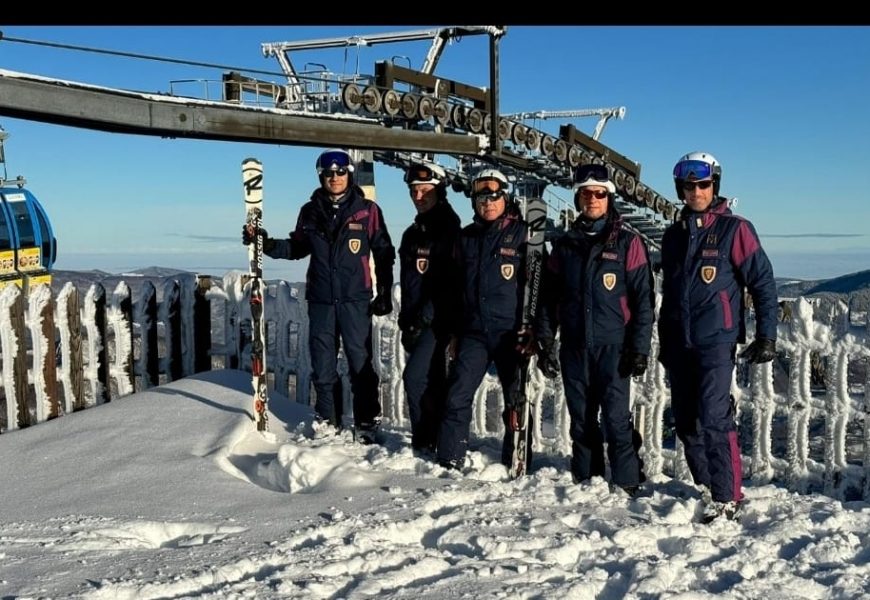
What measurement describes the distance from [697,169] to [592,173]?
57 centimetres

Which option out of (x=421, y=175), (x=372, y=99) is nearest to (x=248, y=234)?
(x=421, y=175)

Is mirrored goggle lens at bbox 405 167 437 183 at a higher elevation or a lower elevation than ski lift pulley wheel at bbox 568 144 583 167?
lower

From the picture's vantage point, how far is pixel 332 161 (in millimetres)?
5695

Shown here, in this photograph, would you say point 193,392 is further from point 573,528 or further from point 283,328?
point 573,528

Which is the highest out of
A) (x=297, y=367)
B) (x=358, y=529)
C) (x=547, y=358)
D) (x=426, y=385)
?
(x=547, y=358)

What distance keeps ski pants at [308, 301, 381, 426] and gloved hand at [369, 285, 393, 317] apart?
0.06 m

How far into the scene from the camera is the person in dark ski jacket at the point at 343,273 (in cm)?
577

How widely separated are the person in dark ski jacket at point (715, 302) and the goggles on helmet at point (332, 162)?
2336mm

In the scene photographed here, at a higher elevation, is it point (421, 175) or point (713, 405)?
point (421, 175)

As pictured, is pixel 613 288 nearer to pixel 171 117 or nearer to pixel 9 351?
pixel 171 117

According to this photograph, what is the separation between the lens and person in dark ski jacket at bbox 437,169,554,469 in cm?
502

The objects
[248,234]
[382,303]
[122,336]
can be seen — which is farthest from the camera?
[122,336]

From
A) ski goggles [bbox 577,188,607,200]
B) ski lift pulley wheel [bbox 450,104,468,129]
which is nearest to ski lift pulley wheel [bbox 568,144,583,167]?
ski lift pulley wheel [bbox 450,104,468,129]

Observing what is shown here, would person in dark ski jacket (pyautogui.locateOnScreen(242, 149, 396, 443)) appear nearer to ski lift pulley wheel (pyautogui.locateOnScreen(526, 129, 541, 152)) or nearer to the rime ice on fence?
the rime ice on fence
